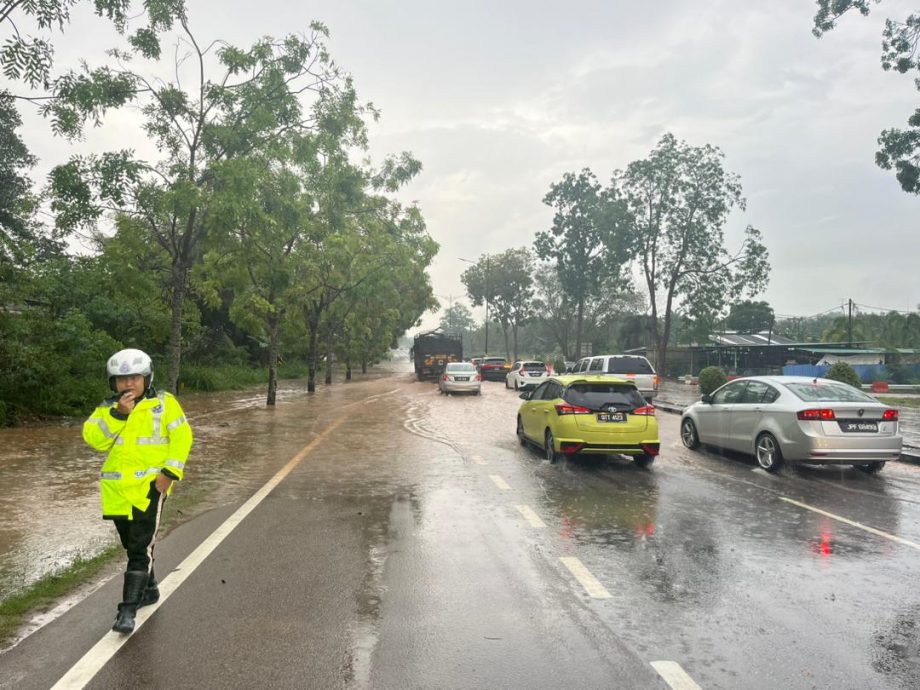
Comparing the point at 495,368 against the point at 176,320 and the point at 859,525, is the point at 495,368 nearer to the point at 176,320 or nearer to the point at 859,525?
the point at 176,320

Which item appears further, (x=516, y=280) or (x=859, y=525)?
(x=516, y=280)

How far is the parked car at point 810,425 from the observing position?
10133 millimetres

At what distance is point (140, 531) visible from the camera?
14.6ft

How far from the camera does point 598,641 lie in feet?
13.6

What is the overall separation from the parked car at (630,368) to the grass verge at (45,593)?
19422 millimetres

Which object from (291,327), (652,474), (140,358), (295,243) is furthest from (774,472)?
(291,327)

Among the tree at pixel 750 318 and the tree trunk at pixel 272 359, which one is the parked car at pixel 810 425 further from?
the tree at pixel 750 318

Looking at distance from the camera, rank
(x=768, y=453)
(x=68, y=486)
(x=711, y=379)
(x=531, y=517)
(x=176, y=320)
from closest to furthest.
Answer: (x=531, y=517)
(x=68, y=486)
(x=768, y=453)
(x=176, y=320)
(x=711, y=379)

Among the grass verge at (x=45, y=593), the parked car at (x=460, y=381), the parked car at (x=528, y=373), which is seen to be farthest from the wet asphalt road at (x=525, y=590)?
the parked car at (x=528, y=373)

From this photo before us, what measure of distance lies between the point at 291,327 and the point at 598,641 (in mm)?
27516

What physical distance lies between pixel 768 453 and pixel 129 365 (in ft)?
31.4

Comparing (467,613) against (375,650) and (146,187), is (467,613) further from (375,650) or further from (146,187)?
(146,187)

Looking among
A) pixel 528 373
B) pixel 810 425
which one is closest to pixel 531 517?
pixel 810 425

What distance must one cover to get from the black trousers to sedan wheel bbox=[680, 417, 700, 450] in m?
11.0
